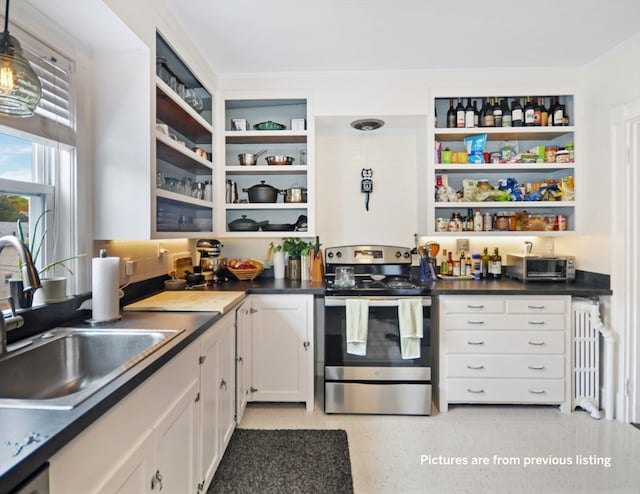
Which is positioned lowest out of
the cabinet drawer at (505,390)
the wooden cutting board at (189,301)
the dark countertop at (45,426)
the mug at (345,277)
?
the cabinet drawer at (505,390)

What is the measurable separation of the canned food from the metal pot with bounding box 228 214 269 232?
2.32m

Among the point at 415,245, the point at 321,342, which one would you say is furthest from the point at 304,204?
the point at 321,342

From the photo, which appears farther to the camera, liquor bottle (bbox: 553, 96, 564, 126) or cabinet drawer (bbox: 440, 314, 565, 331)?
liquor bottle (bbox: 553, 96, 564, 126)

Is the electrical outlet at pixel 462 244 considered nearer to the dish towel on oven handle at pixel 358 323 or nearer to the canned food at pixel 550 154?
the canned food at pixel 550 154

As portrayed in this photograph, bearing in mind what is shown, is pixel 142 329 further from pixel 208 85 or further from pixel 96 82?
pixel 208 85

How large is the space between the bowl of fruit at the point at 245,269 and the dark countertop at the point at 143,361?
0.08 m

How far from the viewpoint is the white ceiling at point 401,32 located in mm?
1946

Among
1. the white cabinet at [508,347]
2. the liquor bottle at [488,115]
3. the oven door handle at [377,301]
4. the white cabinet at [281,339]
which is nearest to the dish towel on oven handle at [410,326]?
the oven door handle at [377,301]

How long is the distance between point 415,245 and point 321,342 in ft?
3.99

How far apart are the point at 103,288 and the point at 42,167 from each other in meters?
0.63

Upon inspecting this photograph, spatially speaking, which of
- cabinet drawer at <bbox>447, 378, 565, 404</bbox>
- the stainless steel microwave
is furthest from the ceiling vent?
cabinet drawer at <bbox>447, 378, 565, 404</bbox>

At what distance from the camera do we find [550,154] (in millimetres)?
2775

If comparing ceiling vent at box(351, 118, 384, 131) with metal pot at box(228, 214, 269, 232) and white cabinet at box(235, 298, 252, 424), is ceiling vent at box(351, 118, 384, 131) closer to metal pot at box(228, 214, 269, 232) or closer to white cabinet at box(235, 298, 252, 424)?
metal pot at box(228, 214, 269, 232)

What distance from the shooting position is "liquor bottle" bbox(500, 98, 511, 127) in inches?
109
